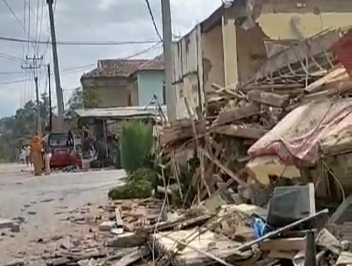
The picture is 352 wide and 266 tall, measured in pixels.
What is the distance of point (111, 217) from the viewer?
46.5ft

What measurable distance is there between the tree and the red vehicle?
1680cm

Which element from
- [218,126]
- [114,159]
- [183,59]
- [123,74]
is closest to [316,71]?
[218,126]

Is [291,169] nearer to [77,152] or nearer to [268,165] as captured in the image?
[268,165]

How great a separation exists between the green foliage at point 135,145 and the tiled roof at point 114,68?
36.4 m

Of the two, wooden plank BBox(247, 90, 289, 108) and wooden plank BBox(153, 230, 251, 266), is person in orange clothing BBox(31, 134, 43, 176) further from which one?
wooden plank BBox(153, 230, 251, 266)

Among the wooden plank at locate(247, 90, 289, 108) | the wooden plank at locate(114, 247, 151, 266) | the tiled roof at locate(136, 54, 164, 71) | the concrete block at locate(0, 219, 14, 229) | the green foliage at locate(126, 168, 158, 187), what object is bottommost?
the wooden plank at locate(114, 247, 151, 266)

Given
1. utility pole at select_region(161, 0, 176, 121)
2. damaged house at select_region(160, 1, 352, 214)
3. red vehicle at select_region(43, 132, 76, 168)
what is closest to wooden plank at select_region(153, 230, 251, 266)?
damaged house at select_region(160, 1, 352, 214)

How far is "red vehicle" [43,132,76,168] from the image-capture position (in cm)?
3650

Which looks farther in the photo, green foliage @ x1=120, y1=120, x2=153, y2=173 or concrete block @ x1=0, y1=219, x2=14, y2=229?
green foliage @ x1=120, y1=120, x2=153, y2=173

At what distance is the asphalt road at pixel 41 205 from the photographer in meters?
12.1

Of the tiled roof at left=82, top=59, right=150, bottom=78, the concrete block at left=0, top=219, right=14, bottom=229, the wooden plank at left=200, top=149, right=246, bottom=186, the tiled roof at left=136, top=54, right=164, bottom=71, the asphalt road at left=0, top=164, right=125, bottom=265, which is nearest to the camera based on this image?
the asphalt road at left=0, top=164, right=125, bottom=265

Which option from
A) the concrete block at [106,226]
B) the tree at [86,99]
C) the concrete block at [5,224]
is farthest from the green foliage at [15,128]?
the concrete block at [106,226]

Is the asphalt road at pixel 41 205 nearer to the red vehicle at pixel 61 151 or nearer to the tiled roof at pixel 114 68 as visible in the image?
the red vehicle at pixel 61 151

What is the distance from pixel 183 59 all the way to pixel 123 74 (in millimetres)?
34344
